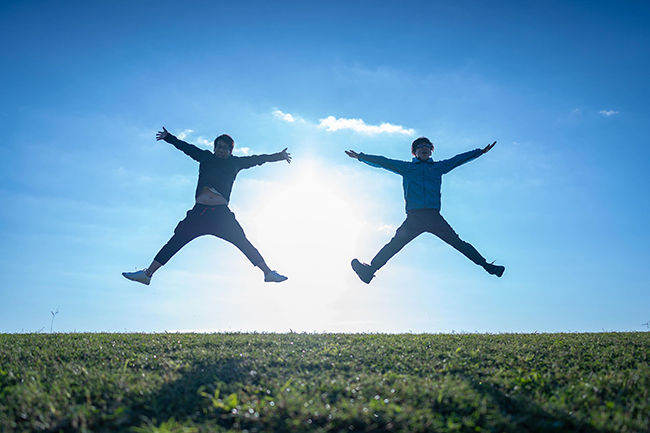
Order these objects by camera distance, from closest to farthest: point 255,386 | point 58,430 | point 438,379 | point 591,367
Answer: point 58,430
point 255,386
point 438,379
point 591,367

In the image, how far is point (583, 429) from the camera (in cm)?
427

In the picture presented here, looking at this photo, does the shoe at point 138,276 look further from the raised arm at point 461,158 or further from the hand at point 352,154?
the raised arm at point 461,158

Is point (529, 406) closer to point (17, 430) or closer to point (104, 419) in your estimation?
point (104, 419)

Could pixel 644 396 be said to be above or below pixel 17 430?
above

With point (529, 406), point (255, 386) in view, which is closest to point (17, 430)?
point (255, 386)

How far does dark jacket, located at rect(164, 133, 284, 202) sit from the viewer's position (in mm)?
9250

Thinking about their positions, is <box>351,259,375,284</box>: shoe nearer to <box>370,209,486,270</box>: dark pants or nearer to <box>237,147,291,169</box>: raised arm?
<box>370,209,486,270</box>: dark pants

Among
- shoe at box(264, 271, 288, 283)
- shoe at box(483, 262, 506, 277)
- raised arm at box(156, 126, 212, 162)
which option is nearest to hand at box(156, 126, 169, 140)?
raised arm at box(156, 126, 212, 162)

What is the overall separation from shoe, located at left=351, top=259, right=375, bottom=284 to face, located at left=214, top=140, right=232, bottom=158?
3.84m

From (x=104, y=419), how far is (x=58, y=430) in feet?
1.28

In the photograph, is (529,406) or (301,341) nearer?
(529,406)

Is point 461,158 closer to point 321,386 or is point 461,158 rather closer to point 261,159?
point 261,159

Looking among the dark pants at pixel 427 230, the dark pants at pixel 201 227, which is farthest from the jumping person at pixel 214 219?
the dark pants at pixel 427 230

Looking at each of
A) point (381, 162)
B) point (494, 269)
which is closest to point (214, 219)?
point (381, 162)
